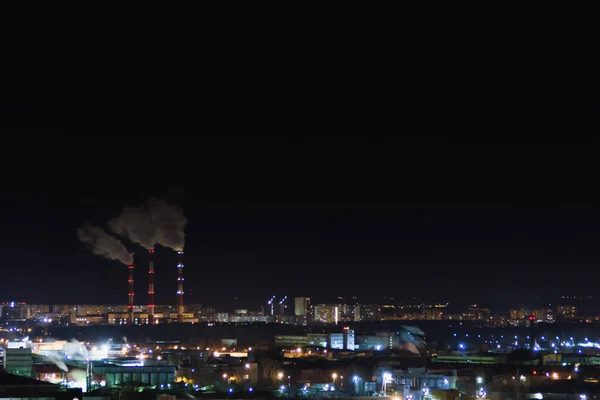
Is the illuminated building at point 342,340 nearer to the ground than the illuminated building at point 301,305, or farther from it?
nearer to the ground

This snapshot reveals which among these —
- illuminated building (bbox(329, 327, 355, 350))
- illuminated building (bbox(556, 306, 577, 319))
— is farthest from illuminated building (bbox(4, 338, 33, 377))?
illuminated building (bbox(556, 306, 577, 319))

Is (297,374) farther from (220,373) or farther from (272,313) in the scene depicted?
(272,313)

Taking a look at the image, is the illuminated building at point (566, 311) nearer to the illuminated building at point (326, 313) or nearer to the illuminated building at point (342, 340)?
the illuminated building at point (326, 313)

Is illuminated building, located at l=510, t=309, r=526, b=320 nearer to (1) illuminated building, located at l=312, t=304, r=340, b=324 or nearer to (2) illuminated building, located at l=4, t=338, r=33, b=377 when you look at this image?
(1) illuminated building, located at l=312, t=304, r=340, b=324

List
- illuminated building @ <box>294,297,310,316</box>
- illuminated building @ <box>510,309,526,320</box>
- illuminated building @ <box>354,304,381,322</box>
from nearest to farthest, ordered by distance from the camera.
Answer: illuminated building @ <box>294,297,310,316</box> → illuminated building @ <box>354,304,381,322</box> → illuminated building @ <box>510,309,526,320</box>

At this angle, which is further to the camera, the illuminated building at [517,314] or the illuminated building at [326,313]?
the illuminated building at [517,314]

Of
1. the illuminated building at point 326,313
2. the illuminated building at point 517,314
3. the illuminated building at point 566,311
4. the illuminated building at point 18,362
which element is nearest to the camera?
the illuminated building at point 18,362

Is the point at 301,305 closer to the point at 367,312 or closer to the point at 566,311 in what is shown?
the point at 367,312

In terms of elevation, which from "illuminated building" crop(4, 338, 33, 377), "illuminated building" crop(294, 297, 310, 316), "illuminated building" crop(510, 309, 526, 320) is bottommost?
"illuminated building" crop(4, 338, 33, 377)

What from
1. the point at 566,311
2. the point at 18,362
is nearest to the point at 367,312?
the point at 566,311

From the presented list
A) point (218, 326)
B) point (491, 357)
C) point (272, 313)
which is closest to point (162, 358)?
point (491, 357)

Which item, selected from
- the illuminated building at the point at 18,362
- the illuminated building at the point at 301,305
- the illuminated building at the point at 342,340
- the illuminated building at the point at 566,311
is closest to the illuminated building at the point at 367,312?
the illuminated building at the point at 301,305
